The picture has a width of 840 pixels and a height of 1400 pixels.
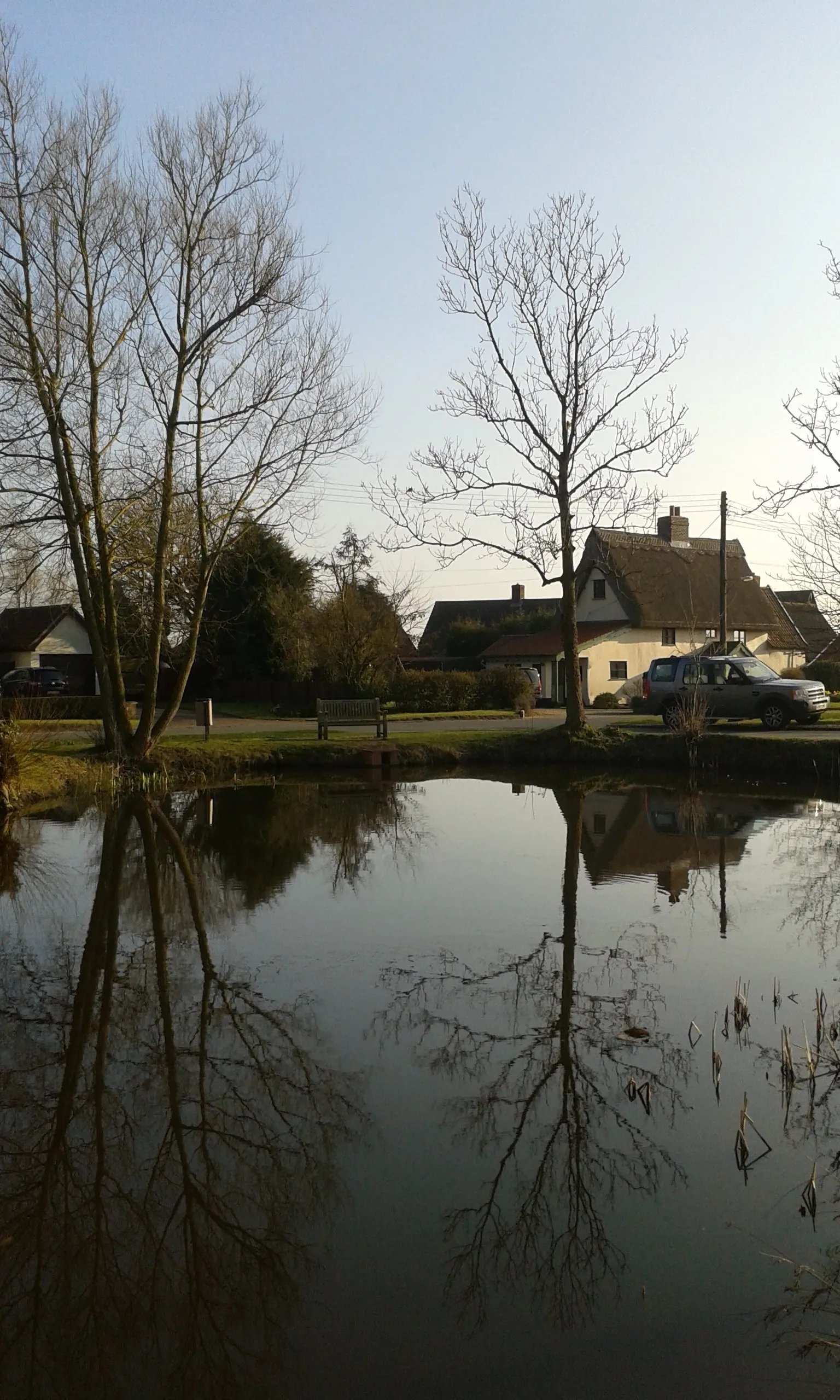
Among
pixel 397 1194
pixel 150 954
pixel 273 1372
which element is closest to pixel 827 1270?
pixel 397 1194

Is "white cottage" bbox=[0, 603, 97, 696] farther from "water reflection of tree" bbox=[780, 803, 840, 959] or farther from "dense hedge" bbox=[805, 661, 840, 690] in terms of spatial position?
"water reflection of tree" bbox=[780, 803, 840, 959]

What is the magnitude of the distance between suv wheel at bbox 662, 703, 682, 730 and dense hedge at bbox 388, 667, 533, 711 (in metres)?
10.5

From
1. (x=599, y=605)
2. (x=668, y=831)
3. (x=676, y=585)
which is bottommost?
(x=668, y=831)

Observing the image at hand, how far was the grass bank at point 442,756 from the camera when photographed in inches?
819

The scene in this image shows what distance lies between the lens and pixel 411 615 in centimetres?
4706

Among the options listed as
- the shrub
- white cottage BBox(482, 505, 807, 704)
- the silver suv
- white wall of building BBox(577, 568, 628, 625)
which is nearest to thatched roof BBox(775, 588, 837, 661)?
white cottage BBox(482, 505, 807, 704)

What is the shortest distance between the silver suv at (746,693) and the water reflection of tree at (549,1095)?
1812 cm

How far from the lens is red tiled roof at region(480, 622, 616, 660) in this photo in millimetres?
45344

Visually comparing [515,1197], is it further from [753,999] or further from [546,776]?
[546,776]

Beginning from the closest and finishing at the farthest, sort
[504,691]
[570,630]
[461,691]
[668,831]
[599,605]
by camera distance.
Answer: [668,831] < [570,630] < [461,691] < [504,691] < [599,605]

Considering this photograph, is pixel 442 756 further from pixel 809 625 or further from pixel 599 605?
pixel 809 625

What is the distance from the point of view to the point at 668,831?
50.5 feet

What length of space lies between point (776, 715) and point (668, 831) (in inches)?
494

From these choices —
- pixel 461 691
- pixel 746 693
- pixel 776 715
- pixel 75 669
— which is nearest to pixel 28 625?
pixel 75 669
